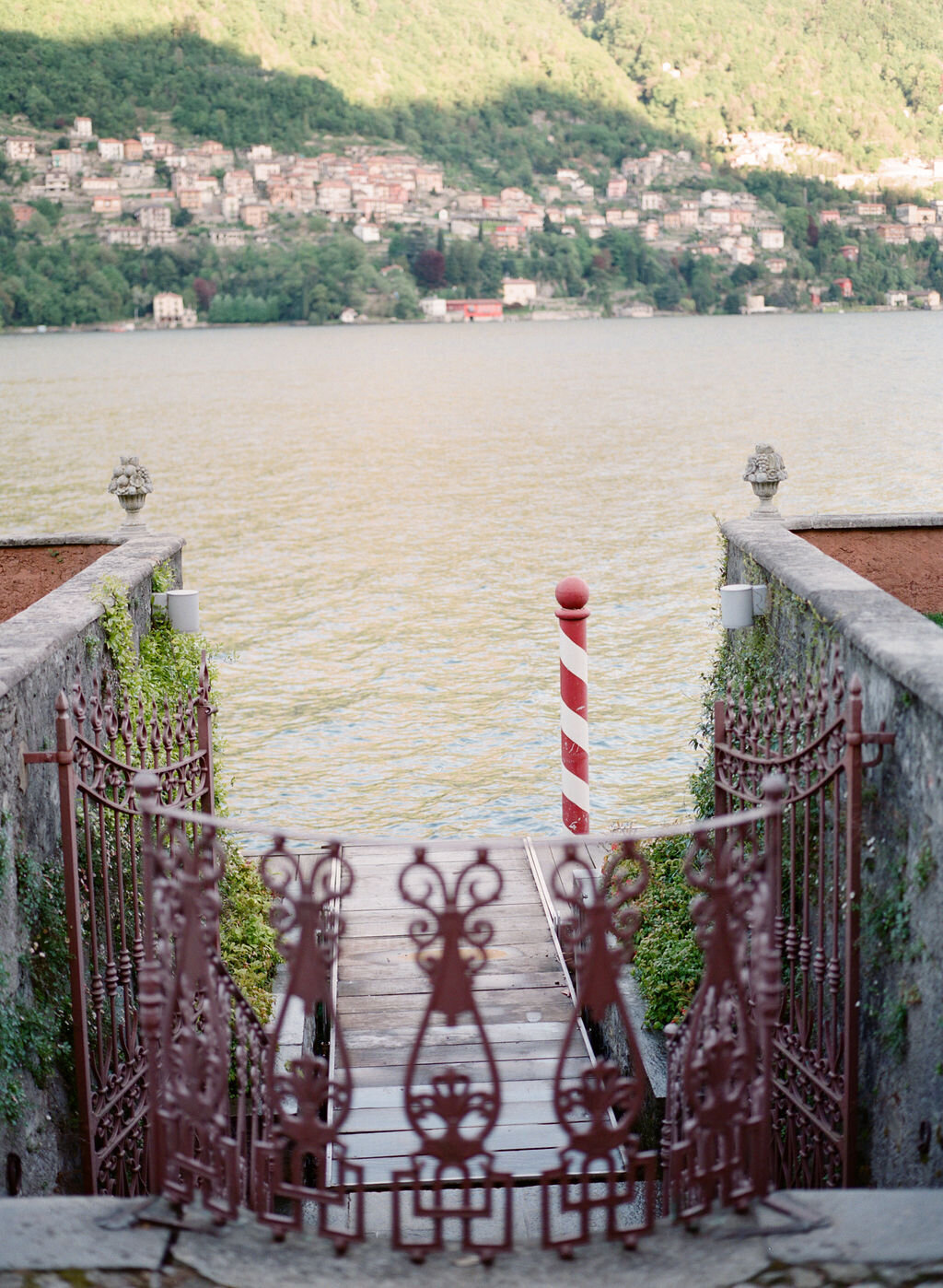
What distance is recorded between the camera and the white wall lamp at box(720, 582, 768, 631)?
690cm

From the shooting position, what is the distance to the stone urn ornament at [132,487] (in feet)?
29.0

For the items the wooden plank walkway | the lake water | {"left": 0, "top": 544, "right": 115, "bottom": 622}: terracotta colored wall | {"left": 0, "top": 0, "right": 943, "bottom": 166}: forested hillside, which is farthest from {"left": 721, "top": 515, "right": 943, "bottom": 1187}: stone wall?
{"left": 0, "top": 0, "right": 943, "bottom": 166}: forested hillside

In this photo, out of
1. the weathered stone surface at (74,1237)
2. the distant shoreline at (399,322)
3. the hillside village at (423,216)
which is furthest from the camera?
the hillside village at (423,216)

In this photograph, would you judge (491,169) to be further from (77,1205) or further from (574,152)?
(77,1205)

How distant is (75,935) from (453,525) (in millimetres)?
26747

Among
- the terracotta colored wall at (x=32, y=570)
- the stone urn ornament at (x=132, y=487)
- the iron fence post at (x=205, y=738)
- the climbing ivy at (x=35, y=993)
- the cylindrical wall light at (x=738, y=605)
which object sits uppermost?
the stone urn ornament at (x=132, y=487)

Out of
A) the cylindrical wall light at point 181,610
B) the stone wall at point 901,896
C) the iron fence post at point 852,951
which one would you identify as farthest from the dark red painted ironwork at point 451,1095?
the cylindrical wall light at point 181,610

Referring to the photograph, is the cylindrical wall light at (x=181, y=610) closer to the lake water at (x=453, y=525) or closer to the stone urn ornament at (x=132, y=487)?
A: the stone urn ornament at (x=132, y=487)

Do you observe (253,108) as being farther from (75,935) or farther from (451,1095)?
(451,1095)

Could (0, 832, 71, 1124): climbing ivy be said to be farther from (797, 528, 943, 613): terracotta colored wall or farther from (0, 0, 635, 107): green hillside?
(0, 0, 635, 107): green hillside

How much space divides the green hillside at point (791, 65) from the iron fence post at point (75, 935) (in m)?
189

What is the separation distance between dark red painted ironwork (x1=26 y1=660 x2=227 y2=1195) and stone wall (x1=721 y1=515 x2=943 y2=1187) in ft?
8.60

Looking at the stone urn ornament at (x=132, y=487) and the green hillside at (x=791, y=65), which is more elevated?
the green hillside at (x=791, y=65)

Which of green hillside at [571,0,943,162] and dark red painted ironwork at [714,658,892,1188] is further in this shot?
green hillside at [571,0,943,162]
